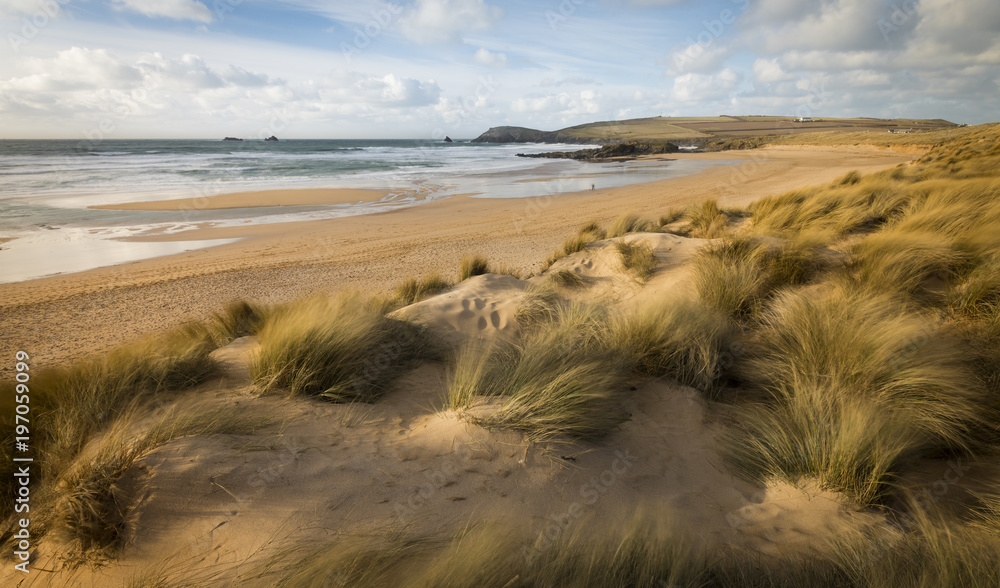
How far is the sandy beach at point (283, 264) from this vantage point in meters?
5.95

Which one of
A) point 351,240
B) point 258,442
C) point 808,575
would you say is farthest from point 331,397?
point 351,240

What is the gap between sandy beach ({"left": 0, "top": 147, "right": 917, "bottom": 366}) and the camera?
595cm

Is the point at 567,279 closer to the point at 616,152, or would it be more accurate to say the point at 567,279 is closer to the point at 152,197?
the point at 152,197

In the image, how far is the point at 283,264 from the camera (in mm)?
9070

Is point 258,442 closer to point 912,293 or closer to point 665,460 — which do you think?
point 665,460

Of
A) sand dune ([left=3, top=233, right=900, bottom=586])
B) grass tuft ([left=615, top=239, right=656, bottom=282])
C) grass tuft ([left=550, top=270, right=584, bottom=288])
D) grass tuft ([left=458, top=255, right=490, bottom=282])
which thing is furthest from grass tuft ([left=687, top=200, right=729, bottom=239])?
→ sand dune ([left=3, top=233, right=900, bottom=586])

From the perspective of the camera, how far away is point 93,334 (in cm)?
560

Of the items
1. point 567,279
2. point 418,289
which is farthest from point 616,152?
point 418,289

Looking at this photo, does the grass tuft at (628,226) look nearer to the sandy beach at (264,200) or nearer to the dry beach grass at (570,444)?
the dry beach grass at (570,444)

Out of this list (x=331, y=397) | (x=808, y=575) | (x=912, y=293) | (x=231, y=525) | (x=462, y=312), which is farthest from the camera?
(x=462, y=312)

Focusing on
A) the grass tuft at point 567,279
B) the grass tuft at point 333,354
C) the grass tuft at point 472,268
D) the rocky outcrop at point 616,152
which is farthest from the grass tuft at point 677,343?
the rocky outcrop at point 616,152

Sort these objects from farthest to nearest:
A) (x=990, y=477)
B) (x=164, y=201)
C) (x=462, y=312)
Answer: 1. (x=164, y=201)
2. (x=462, y=312)
3. (x=990, y=477)

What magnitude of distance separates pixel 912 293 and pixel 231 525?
6141 mm

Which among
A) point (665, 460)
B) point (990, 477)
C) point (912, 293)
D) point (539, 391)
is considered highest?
point (912, 293)
